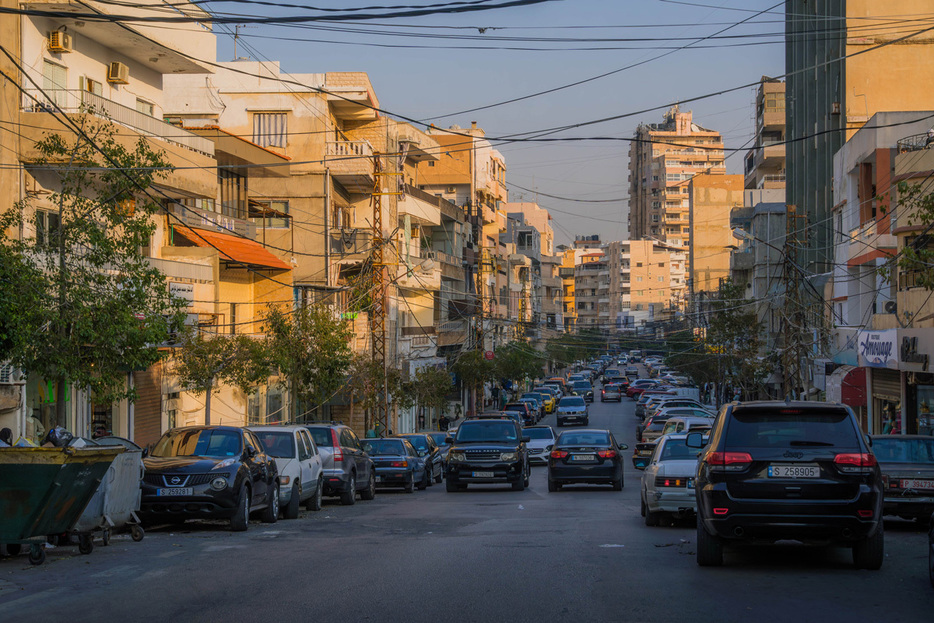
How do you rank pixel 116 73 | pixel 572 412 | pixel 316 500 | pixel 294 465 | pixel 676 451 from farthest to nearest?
pixel 572 412, pixel 116 73, pixel 316 500, pixel 294 465, pixel 676 451

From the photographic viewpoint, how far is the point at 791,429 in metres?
10.9

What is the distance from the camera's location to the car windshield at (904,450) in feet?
58.9

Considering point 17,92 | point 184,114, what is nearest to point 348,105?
point 184,114

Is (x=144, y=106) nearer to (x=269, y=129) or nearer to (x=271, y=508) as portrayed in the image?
(x=271, y=508)

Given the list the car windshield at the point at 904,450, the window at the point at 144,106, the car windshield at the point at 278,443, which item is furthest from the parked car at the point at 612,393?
the car windshield at the point at 904,450

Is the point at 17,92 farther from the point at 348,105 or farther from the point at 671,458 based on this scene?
the point at 348,105

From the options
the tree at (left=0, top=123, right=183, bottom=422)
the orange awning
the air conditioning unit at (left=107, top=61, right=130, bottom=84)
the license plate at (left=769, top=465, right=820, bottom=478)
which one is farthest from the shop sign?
the license plate at (left=769, top=465, right=820, bottom=478)

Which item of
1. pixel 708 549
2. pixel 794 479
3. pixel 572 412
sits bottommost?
pixel 572 412

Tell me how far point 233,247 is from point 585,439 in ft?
48.5

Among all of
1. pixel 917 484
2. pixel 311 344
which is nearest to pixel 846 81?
pixel 311 344

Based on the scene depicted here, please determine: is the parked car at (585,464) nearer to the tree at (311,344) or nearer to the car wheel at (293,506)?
the car wheel at (293,506)

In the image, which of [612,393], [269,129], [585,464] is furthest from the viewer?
[612,393]

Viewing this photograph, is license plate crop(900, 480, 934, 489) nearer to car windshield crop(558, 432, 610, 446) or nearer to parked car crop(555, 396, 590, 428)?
car windshield crop(558, 432, 610, 446)

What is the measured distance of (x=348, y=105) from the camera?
50969 mm
